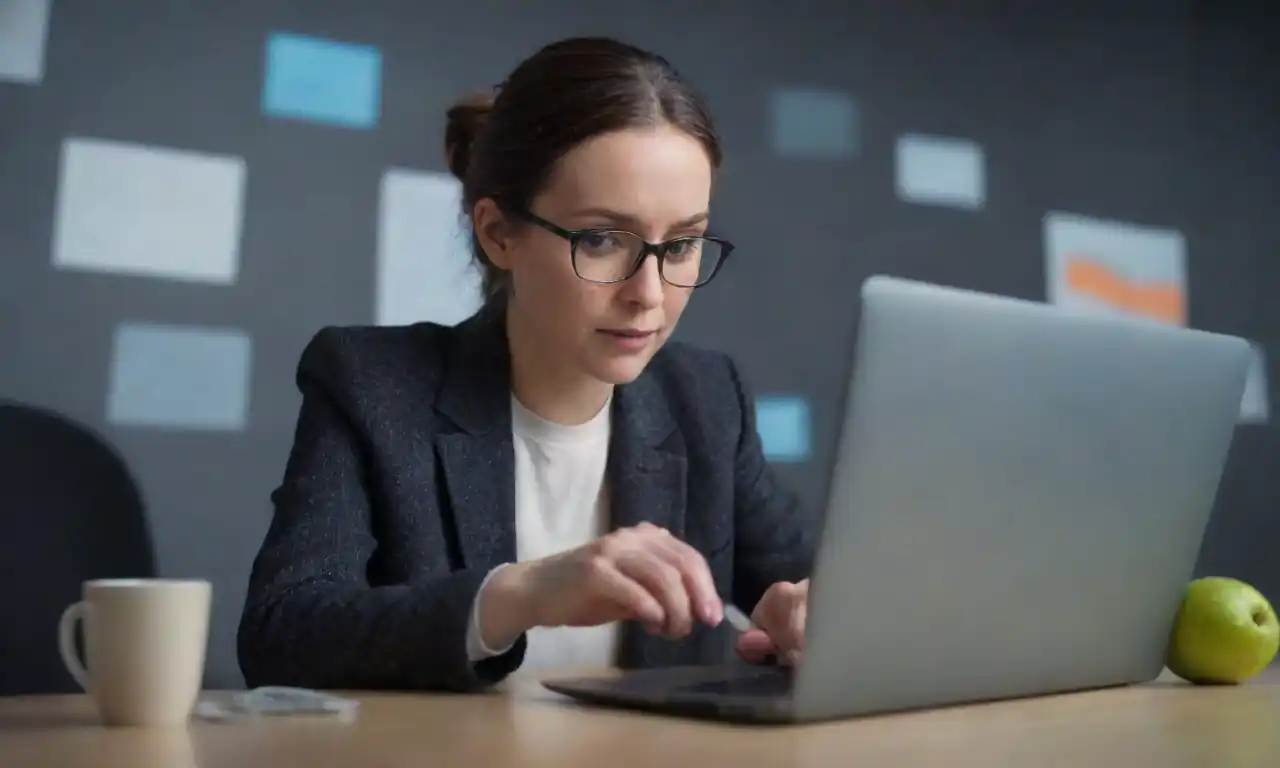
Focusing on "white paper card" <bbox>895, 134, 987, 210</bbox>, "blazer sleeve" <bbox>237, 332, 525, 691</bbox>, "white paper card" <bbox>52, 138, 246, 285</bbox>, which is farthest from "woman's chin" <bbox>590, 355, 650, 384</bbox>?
"white paper card" <bbox>895, 134, 987, 210</bbox>

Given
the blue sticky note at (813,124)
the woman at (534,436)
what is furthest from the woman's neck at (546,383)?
the blue sticky note at (813,124)

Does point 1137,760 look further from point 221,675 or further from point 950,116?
point 950,116

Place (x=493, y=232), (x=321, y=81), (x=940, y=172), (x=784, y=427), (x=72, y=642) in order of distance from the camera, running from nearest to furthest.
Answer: (x=72, y=642)
(x=493, y=232)
(x=321, y=81)
(x=784, y=427)
(x=940, y=172)

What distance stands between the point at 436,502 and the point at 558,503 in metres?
0.18

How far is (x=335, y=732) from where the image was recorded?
2.23 ft

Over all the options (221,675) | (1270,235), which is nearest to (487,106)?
(221,675)

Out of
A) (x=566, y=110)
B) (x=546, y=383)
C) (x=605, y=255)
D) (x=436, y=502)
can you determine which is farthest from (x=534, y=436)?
(x=566, y=110)

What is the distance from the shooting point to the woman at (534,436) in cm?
100

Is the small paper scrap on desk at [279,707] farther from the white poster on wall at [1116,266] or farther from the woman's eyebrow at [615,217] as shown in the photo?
the white poster on wall at [1116,266]

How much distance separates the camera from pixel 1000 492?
0.72m

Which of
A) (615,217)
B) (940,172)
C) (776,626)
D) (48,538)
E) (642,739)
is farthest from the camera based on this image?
(940,172)

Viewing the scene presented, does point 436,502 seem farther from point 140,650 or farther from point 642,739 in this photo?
point 642,739

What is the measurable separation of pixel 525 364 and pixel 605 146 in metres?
0.30

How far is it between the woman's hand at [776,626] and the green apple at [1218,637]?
308 millimetres
